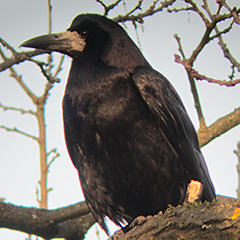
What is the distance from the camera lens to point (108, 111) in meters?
4.34

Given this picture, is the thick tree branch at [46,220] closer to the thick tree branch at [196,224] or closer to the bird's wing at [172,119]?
the bird's wing at [172,119]

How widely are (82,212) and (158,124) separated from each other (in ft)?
4.96

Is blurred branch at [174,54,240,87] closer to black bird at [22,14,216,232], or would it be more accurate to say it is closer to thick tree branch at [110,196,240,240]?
black bird at [22,14,216,232]

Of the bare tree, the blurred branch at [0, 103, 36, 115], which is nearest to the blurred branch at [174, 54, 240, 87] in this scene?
the bare tree

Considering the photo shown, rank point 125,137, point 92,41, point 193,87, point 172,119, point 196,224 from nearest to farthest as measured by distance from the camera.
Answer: point 196,224
point 125,137
point 172,119
point 92,41
point 193,87

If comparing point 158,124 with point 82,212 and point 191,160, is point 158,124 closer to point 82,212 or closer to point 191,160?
point 191,160

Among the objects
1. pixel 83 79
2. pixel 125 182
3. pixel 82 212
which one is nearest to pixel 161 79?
pixel 83 79

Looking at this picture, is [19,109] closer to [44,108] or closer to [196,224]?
[44,108]

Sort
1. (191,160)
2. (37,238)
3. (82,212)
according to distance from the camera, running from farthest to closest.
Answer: (37,238) < (82,212) < (191,160)

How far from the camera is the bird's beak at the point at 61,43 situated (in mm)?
4941

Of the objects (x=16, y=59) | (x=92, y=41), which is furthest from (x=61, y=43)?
(x=16, y=59)

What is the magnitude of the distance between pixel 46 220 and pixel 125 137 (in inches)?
63.3

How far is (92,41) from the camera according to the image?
4.99m

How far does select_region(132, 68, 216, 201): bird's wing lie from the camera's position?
14.8 ft
